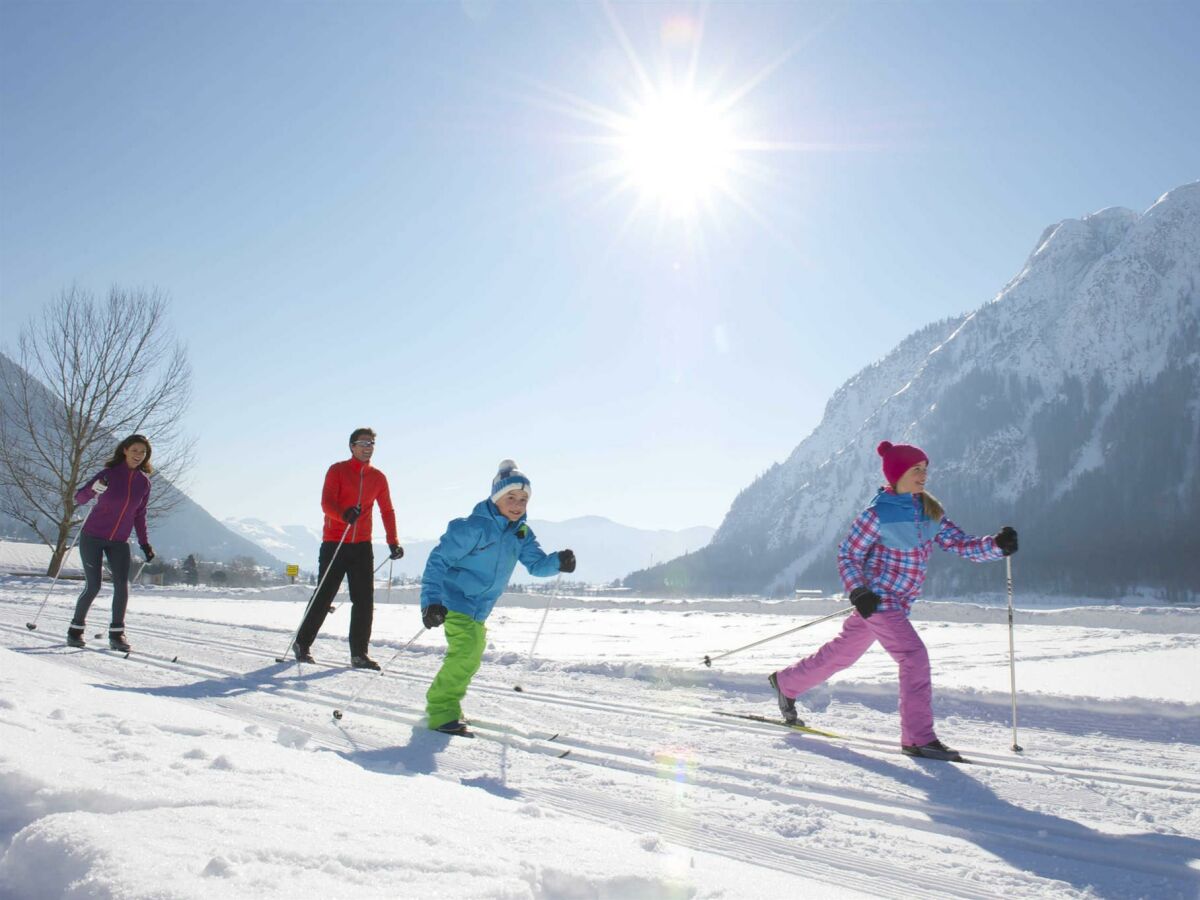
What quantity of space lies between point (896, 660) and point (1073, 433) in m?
170

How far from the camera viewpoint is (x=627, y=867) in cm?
165

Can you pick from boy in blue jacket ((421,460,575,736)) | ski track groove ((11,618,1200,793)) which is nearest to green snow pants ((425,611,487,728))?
boy in blue jacket ((421,460,575,736))

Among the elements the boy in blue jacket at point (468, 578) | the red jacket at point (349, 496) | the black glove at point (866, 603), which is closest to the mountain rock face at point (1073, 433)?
the red jacket at point (349, 496)

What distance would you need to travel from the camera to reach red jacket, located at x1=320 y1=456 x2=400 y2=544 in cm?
686

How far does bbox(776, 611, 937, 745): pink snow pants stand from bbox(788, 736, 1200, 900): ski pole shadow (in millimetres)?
647

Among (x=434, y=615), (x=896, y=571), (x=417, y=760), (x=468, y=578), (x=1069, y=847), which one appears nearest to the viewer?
(x=1069, y=847)

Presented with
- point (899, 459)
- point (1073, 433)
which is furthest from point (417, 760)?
point (1073, 433)

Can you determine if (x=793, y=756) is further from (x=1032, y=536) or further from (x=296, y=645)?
(x=1032, y=536)

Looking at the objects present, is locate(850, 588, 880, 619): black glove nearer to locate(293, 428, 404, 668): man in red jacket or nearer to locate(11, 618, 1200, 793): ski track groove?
locate(11, 618, 1200, 793): ski track groove

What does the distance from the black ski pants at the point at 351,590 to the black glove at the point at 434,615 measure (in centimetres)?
280

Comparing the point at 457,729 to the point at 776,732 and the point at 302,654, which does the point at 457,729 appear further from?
the point at 302,654

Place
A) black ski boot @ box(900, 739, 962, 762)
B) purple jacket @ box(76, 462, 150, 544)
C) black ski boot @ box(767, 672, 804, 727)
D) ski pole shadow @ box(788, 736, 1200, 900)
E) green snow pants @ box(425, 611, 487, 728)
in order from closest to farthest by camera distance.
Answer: ski pole shadow @ box(788, 736, 1200, 900)
black ski boot @ box(900, 739, 962, 762)
green snow pants @ box(425, 611, 487, 728)
black ski boot @ box(767, 672, 804, 727)
purple jacket @ box(76, 462, 150, 544)

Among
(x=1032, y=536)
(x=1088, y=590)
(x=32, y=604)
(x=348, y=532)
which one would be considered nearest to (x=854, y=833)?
(x=348, y=532)

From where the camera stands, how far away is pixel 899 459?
4.47 metres
